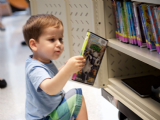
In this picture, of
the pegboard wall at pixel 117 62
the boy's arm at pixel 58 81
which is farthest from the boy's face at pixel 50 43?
the pegboard wall at pixel 117 62

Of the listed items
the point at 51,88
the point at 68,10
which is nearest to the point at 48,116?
the point at 51,88

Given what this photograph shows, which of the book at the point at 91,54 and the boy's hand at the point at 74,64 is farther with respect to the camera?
the book at the point at 91,54

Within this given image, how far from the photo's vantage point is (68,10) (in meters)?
1.62

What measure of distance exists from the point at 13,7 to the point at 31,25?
533 cm

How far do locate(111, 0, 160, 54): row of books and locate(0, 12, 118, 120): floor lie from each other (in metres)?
0.48

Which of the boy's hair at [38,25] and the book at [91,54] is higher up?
the boy's hair at [38,25]

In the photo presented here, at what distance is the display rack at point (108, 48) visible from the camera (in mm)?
1198

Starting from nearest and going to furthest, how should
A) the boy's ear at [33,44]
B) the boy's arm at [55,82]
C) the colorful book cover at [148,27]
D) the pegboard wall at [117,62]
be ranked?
the boy's arm at [55,82] → the boy's ear at [33,44] → the colorful book cover at [148,27] → the pegboard wall at [117,62]

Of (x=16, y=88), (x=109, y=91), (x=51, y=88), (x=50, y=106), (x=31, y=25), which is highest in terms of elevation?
(x=31, y=25)

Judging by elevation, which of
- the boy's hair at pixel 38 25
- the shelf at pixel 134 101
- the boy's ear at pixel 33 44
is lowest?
the shelf at pixel 134 101

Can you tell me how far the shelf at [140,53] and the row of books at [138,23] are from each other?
3cm

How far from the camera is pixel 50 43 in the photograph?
102 centimetres

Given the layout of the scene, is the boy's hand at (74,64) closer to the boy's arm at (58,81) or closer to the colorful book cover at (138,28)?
the boy's arm at (58,81)

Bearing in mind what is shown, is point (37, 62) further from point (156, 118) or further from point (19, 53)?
point (19, 53)
